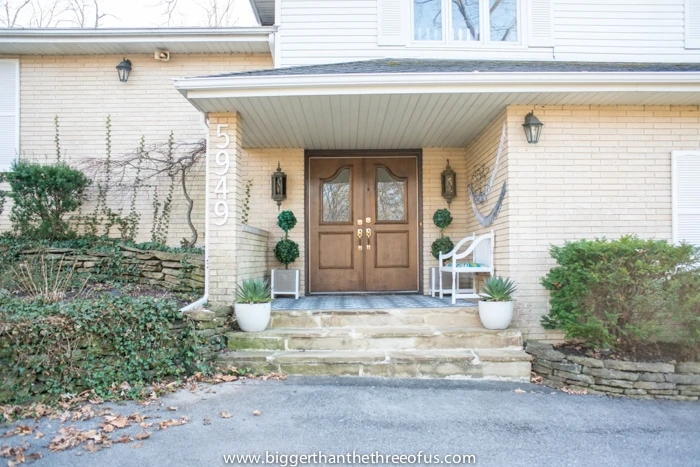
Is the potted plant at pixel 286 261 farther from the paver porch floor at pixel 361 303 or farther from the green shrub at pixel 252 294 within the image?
the green shrub at pixel 252 294

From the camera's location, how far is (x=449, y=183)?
6.45 meters

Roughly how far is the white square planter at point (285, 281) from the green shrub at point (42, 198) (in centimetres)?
320

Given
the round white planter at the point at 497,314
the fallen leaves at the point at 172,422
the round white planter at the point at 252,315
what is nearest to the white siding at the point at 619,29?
the round white planter at the point at 497,314

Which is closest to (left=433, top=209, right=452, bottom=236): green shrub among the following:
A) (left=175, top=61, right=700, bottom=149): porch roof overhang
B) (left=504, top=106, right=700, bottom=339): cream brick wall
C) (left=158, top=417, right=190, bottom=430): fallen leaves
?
(left=175, top=61, right=700, bottom=149): porch roof overhang

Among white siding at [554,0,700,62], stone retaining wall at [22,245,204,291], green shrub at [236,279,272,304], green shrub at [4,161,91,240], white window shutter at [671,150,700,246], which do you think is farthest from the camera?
green shrub at [4,161,91,240]

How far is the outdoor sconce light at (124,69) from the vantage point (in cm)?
665

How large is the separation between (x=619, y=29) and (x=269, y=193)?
5.45 m

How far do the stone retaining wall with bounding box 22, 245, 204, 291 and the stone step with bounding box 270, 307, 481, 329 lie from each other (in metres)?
1.52

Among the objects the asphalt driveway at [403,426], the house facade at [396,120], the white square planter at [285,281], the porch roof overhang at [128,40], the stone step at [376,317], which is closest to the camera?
the asphalt driveway at [403,426]

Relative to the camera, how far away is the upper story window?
588 centimetres

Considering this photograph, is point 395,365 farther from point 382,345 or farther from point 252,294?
point 252,294

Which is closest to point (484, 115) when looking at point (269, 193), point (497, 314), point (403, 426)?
point (497, 314)

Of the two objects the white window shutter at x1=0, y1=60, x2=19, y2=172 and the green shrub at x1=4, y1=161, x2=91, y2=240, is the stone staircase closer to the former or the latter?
the green shrub at x1=4, y1=161, x2=91, y2=240

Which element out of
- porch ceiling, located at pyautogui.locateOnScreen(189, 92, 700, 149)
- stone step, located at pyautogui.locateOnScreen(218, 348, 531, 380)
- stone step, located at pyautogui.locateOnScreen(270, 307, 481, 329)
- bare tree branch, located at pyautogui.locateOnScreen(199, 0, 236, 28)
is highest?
bare tree branch, located at pyautogui.locateOnScreen(199, 0, 236, 28)
